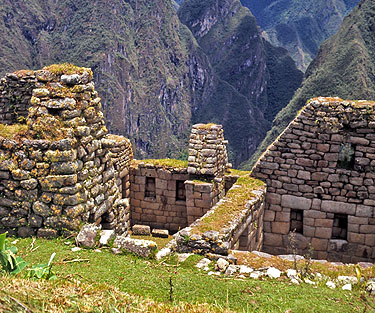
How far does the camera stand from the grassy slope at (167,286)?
5.01 m

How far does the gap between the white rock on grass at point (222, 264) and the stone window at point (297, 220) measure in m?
4.67

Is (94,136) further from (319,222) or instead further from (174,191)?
(319,222)

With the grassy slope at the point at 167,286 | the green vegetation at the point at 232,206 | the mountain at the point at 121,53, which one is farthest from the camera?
the mountain at the point at 121,53

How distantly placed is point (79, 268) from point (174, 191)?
6413mm

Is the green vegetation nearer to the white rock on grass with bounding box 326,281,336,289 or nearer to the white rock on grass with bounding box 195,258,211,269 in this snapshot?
the white rock on grass with bounding box 195,258,211,269

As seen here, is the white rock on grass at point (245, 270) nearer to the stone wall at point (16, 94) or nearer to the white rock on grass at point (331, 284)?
the white rock on grass at point (331, 284)

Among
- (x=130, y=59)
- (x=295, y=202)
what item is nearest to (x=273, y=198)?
(x=295, y=202)

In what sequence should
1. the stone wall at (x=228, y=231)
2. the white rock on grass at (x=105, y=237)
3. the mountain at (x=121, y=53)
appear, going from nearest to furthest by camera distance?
the white rock on grass at (x=105, y=237), the stone wall at (x=228, y=231), the mountain at (x=121, y=53)

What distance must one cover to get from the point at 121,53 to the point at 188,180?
159257mm

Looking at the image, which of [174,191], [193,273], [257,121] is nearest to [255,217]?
[174,191]

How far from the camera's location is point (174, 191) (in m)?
12.3

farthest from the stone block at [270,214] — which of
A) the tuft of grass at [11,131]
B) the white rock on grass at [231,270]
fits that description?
the tuft of grass at [11,131]

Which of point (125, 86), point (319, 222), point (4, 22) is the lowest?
point (319, 222)

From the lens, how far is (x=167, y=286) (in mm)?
5660
